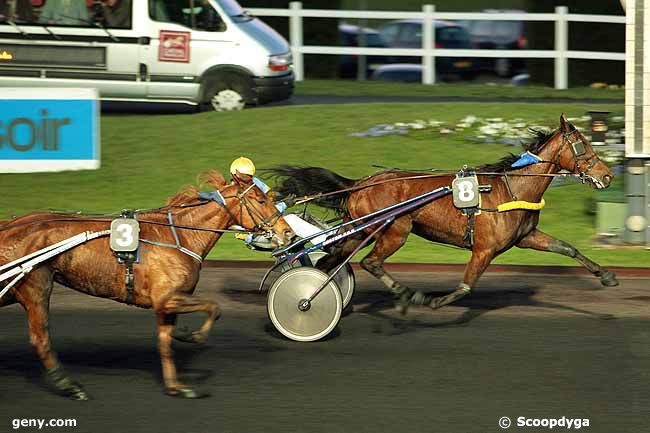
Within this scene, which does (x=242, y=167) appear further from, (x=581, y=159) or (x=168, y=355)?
(x=581, y=159)

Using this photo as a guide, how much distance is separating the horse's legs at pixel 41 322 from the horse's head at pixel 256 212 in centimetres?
129

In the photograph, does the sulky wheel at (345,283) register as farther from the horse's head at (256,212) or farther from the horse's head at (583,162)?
the horse's head at (256,212)

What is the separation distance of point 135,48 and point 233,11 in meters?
1.65

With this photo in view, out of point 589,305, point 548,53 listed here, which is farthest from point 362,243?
point 548,53

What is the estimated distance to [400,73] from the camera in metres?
23.4

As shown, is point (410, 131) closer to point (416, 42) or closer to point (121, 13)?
point (121, 13)

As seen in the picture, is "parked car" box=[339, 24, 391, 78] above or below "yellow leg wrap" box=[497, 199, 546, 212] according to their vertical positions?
above

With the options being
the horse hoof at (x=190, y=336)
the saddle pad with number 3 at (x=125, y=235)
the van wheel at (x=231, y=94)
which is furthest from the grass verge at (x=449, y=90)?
the saddle pad with number 3 at (x=125, y=235)

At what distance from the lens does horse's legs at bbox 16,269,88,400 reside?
7367 millimetres

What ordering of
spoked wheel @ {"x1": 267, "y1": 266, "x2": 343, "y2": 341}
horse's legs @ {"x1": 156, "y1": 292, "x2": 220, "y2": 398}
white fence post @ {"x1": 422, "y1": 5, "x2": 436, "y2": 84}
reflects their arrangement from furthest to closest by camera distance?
white fence post @ {"x1": 422, "y1": 5, "x2": 436, "y2": 84} < spoked wheel @ {"x1": 267, "y1": 266, "x2": 343, "y2": 341} < horse's legs @ {"x1": 156, "y1": 292, "x2": 220, "y2": 398}

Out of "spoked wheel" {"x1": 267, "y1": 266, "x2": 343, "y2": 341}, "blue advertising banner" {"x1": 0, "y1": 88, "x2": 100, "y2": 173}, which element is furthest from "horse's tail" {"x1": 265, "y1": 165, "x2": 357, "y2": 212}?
"blue advertising banner" {"x1": 0, "y1": 88, "x2": 100, "y2": 173}

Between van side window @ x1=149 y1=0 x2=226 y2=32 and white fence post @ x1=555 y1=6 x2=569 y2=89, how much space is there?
7.20 m

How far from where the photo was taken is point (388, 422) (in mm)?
7027

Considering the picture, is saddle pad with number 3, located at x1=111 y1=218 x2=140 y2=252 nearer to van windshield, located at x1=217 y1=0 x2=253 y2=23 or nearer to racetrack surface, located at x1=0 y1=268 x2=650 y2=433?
racetrack surface, located at x1=0 y1=268 x2=650 y2=433
